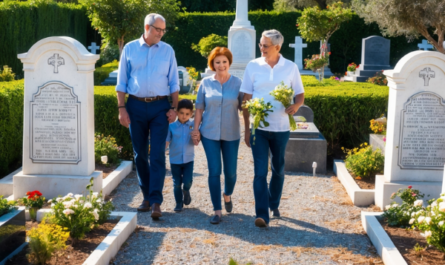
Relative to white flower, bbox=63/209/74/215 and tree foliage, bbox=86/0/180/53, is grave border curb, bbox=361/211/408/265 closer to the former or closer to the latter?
white flower, bbox=63/209/74/215

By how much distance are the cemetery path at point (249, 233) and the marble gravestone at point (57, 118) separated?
610 millimetres

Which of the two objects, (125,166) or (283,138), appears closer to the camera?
(283,138)

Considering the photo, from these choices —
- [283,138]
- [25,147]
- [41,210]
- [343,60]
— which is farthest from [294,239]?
[343,60]

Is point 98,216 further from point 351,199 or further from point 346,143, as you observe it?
point 346,143

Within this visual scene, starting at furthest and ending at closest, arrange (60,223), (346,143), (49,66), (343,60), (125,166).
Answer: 1. (343,60)
2. (346,143)
3. (125,166)
4. (49,66)
5. (60,223)

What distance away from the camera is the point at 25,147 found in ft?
17.7

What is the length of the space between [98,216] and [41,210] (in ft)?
2.42

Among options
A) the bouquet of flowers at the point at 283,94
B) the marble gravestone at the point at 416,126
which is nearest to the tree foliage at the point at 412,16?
the marble gravestone at the point at 416,126

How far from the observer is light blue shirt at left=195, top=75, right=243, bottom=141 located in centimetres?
466

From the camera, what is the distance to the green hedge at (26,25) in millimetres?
17366

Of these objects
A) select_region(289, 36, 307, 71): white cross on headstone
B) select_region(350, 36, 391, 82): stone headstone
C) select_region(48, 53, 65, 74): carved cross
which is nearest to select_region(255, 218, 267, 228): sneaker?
select_region(48, 53, 65, 74): carved cross

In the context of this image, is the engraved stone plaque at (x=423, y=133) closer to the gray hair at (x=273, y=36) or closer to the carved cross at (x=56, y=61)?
the gray hair at (x=273, y=36)

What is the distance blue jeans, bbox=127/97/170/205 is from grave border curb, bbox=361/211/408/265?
74.4 inches

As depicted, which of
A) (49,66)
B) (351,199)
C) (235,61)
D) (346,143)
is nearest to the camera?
(49,66)
